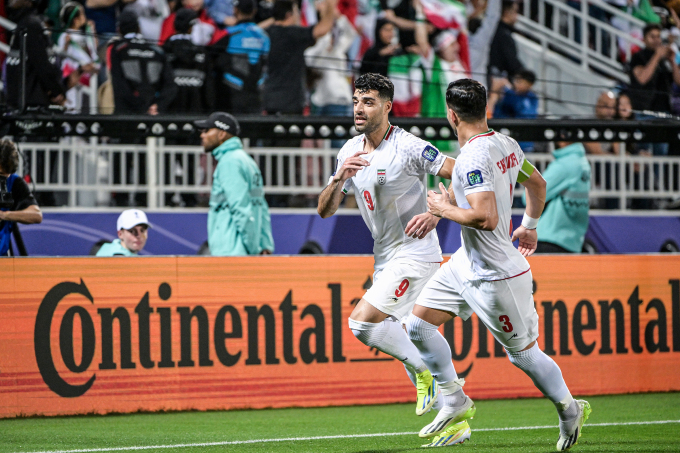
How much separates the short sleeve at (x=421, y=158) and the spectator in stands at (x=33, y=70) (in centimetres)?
563

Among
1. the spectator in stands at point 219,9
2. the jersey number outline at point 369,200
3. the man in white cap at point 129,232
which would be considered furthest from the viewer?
the spectator in stands at point 219,9

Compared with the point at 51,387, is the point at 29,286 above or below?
above

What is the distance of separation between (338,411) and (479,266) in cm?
298

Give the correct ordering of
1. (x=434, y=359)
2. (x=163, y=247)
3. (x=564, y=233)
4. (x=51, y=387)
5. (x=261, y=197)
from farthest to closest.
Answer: (x=163, y=247) → (x=564, y=233) → (x=261, y=197) → (x=51, y=387) → (x=434, y=359)

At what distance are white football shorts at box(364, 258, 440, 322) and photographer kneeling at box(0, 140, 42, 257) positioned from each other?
151 inches

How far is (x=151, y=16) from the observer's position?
12.6m

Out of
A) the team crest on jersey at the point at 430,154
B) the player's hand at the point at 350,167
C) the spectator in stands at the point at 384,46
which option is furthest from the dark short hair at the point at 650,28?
the player's hand at the point at 350,167

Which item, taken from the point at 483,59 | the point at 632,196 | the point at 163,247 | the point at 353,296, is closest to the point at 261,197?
the point at 353,296

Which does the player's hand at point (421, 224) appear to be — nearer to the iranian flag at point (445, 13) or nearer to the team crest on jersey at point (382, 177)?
the team crest on jersey at point (382, 177)

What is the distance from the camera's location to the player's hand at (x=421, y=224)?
564 cm

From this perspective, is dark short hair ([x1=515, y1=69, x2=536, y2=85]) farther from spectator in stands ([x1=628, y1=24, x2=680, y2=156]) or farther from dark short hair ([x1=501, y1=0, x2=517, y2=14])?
spectator in stands ([x1=628, y1=24, x2=680, y2=156])

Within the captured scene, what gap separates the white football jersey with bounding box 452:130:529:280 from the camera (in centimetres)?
516

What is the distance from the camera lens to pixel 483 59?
13867 millimetres

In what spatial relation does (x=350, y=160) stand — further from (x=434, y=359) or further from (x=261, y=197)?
(x=261, y=197)
